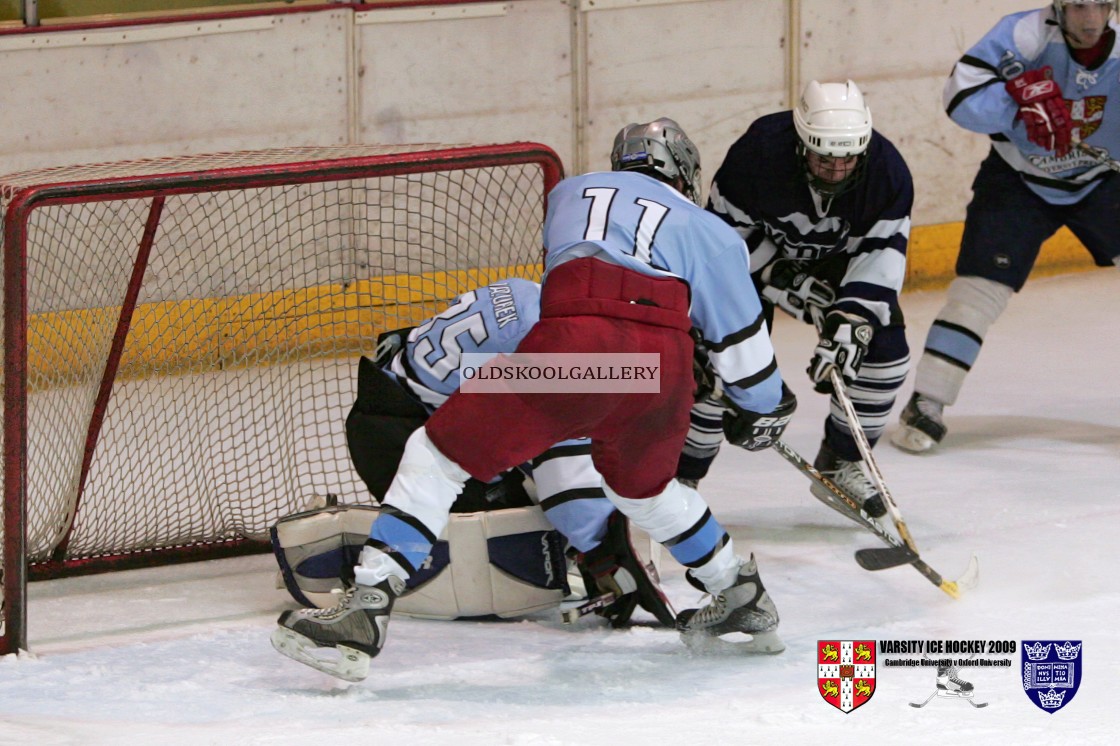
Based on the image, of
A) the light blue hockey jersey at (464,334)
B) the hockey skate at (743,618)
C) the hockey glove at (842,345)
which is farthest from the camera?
the hockey glove at (842,345)

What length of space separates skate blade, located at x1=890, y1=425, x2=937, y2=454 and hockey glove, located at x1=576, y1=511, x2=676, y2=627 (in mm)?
1553

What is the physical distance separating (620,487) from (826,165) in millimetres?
1080

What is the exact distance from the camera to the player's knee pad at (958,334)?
4.53m

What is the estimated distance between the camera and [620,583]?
315 cm

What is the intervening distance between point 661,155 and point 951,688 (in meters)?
1.07

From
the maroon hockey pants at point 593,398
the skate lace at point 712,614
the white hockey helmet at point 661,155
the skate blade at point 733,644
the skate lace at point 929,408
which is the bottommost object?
the skate lace at point 929,408

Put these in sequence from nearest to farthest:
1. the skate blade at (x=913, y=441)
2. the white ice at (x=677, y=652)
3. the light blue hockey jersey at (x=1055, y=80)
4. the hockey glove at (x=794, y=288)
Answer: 1. the white ice at (x=677, y=652)
2. the hockey glove at (x=794, y=288)
3. the light blue hockey jersey at (x=1055, y=80)
4. the skate blade at (x=913, y=441)

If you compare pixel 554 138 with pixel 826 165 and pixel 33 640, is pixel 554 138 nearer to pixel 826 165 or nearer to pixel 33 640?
pixel 826 165

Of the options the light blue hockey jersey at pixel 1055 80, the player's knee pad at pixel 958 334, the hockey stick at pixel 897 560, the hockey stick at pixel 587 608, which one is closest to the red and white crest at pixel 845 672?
the hockey stick at pixel 897 560

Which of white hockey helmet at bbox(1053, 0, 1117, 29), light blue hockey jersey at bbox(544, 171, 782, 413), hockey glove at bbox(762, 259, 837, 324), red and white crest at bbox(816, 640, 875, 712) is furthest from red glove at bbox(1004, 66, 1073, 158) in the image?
red and white crest at bbox(816, 640, 875, 712)

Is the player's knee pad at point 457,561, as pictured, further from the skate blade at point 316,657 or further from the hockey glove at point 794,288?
the hockey glove at point 794,288

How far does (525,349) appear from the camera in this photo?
274 cm

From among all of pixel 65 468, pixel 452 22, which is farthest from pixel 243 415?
pixel 452 22

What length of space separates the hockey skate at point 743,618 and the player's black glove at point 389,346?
2.74 feet
